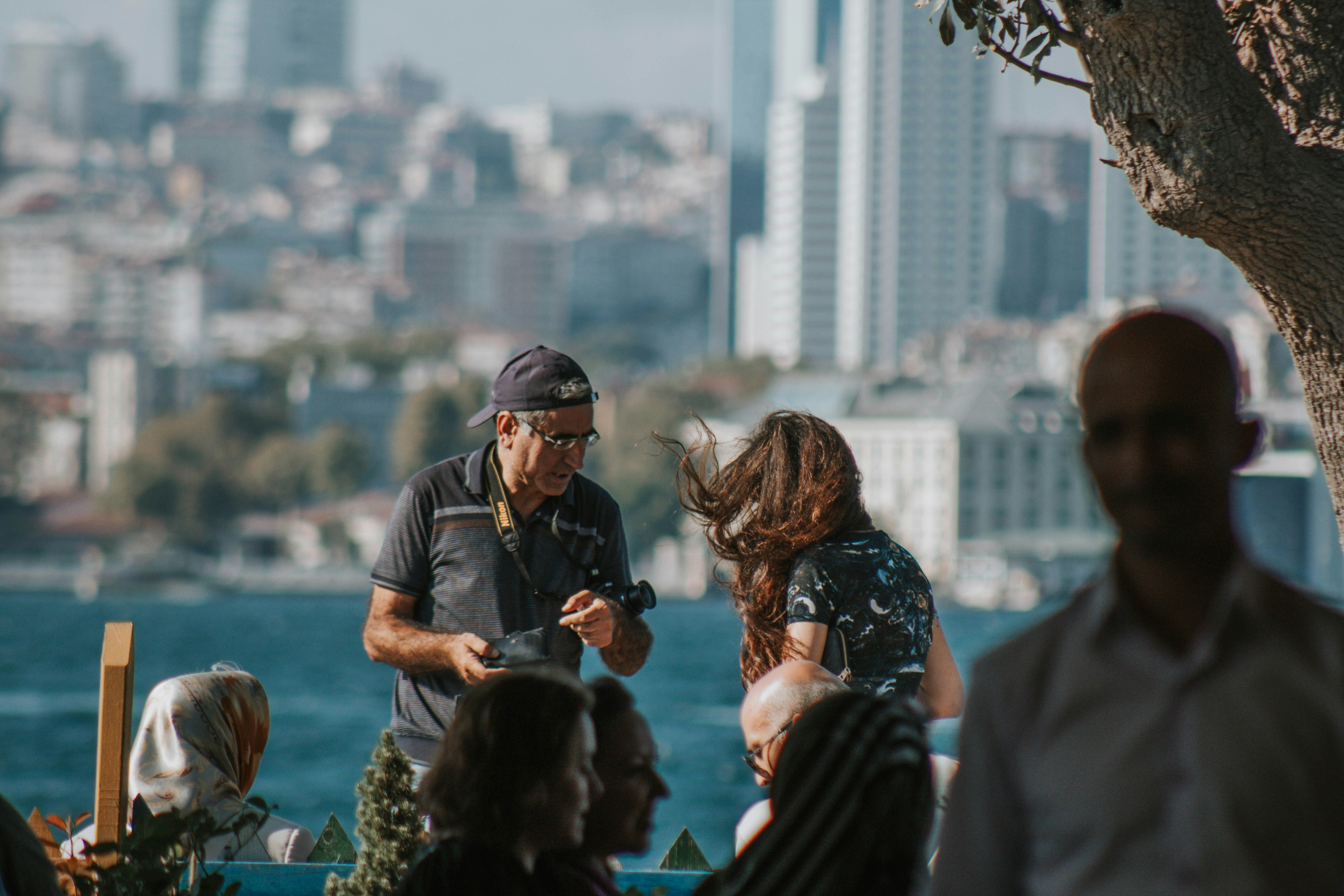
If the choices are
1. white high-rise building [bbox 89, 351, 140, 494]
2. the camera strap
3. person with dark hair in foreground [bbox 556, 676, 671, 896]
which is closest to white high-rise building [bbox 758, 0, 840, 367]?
white high-rise building [bbox 89, 351, 140, 494]

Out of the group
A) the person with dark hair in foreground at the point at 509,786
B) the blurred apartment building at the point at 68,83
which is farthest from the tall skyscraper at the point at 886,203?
the person with dark hair in foreground at the point at 509,786

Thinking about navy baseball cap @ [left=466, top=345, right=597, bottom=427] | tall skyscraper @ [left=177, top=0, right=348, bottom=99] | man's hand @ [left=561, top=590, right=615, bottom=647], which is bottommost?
man's hand @ [left=561, top=590, right=615, bottom=647]

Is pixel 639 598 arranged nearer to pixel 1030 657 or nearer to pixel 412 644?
pixel 412 644

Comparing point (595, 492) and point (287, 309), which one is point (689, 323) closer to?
point (287, 309)

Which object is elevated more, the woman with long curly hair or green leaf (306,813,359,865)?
the woman with long curly hair

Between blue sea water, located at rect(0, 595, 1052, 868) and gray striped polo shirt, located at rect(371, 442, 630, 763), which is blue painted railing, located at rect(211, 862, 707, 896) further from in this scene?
blue sea water, located at rect(0, 595, 1052, 868)

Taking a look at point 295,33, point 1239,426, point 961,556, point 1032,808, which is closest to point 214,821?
point 1032,808

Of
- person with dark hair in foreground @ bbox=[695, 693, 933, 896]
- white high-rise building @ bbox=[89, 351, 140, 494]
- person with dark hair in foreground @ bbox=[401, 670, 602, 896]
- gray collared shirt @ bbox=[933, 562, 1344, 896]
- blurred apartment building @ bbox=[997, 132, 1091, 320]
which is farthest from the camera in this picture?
blurred apartment building @ bbox=[997, 132, 1091, 320]

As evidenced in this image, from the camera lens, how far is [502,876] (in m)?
1.52

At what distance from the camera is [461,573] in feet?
9.00

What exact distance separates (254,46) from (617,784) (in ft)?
649

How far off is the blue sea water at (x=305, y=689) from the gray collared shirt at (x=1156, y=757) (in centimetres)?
1325

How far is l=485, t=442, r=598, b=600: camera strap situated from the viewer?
273 cm

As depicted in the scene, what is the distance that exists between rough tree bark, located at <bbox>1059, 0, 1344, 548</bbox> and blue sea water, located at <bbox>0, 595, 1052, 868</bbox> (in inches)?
465
